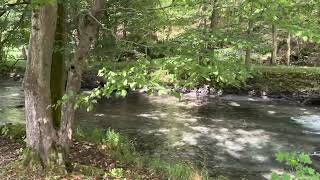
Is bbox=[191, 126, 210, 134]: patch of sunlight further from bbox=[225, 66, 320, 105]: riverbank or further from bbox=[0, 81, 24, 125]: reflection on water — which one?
bbox=[225, 66, 320, 105]: riverbank

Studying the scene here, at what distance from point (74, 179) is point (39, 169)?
0.66 meters

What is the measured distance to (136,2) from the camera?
10.6 m

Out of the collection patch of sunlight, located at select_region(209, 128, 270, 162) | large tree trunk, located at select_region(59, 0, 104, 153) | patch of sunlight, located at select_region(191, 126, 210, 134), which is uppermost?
large tree trunk, located at select_region(59, 0, 104, 153)

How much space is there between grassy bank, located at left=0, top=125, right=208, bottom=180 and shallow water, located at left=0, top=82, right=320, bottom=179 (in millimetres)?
1479

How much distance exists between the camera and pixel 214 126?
15.3 m

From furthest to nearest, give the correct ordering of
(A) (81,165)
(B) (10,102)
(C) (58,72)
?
(B) (10,102), (C) (58,72), (A) (81,165)

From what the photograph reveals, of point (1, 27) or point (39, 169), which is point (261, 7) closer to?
point (39, 169)

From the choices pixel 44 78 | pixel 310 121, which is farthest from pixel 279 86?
pixel 44 78

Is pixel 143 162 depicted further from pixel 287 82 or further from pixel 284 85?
pixel 287 82

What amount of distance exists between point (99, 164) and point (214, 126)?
7584mm

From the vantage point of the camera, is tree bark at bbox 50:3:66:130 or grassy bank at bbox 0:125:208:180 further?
tree bark at bbox 50:3:66:130

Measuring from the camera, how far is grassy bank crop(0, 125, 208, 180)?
7176 millimetres

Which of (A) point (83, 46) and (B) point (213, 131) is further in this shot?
(B) point (213, 131)

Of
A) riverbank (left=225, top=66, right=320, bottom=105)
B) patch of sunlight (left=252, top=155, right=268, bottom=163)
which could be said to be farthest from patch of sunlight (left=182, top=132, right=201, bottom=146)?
riverbank (left=225, top=66, right=320, bottom=105)
